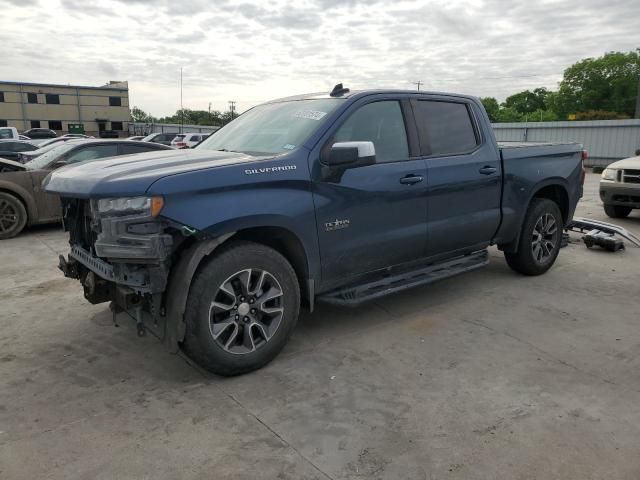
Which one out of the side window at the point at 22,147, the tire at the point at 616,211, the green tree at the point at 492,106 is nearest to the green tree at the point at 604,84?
the green tree at the point at 492,106

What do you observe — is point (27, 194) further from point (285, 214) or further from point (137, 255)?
point (285, 214)

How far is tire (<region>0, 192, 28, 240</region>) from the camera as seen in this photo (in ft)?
26.5

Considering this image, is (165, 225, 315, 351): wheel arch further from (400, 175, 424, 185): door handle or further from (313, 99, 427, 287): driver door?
(400, 175, 424, 185): door handle

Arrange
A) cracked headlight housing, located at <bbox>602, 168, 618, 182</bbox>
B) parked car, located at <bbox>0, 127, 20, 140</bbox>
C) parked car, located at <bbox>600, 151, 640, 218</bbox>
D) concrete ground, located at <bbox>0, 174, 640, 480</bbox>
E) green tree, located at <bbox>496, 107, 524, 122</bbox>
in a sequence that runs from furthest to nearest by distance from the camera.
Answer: green tree, located at <bbox>496, 107, 524, 122</bbox> → parked car, located at <bbox>0, 127, 20, 140</bbox> → cracked headlight housing, located at <bbox>602, 168, 618, 182</bbox> → parked car, located at <bbox>600, 151, 640, 218</bbox> → concrete ground, located at <bbox>0, 174, 640, 480</bbox>

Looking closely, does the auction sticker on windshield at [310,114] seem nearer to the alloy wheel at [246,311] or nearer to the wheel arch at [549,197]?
the alloy wheel at [246,311]

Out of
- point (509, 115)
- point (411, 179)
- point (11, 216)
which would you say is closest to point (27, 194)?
point (11, 216)

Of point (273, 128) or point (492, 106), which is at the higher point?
point (492, 106)

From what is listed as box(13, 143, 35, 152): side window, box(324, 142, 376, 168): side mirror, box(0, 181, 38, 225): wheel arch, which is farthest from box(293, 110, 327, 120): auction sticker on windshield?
box(13, 143, 35, 152): side window

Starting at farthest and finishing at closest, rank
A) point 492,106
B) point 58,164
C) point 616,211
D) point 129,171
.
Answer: point 492,106, point 616,211, point 58,164, point 129,171

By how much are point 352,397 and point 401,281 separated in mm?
1473

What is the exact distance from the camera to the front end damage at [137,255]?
123 inches

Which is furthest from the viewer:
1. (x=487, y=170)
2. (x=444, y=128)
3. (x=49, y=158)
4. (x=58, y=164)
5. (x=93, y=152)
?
(x=93, y=152)

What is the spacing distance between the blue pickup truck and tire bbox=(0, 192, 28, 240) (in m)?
4.88

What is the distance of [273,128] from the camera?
167 inches
